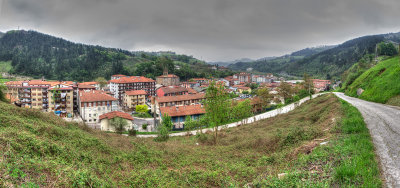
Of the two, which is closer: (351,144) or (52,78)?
(351,144)

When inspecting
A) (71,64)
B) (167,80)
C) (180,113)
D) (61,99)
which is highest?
(71,64)

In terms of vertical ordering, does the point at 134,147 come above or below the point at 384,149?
below

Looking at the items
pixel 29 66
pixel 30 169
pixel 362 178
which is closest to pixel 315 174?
pixel 362 178

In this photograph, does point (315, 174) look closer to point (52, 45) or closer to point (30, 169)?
point (30, 169)

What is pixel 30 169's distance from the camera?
561 centimetres

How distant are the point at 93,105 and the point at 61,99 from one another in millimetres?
15773

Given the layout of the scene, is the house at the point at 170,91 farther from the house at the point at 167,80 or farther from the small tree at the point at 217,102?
the small tree at the point at 217,102

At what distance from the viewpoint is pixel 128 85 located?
7569 cm

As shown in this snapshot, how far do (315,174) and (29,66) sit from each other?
15453 centimetres

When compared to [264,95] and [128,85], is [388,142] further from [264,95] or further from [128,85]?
[128,85]

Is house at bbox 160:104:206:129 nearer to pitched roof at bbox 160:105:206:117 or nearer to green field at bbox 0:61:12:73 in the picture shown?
pitched roof at bbox 160:105:206:117

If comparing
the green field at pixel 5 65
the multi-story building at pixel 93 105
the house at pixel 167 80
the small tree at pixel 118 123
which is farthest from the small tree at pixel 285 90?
the green field at pixel 5 65

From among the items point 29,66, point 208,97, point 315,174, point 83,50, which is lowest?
point 315,174

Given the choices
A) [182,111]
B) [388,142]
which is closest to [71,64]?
[182,111]
